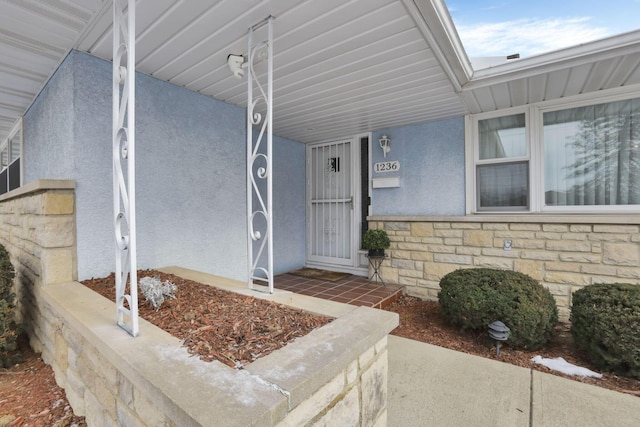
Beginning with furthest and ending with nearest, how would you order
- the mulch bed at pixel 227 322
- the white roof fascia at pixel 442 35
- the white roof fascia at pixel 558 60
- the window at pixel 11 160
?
the window at pixel 11 160 < the white roof fascia at pixel 558 60 < the white roof fascia at pixel 442 35 < the mulch bed at pixel 227 322

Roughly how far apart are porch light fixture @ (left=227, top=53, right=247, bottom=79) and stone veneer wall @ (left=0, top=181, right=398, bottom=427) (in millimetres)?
1549

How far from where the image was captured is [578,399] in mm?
1858

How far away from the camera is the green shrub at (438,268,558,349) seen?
2.55m

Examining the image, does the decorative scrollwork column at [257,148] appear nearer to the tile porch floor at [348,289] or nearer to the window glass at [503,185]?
the tile porch floor at [348,289]

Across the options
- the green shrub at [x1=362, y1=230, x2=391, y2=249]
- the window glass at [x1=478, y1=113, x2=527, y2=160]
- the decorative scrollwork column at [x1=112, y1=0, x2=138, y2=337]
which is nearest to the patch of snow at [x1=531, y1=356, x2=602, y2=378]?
the green shrub at [x1=362, y1=230, x2=391, y2=249]

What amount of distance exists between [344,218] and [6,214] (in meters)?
4.45

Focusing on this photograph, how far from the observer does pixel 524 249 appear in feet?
11.6

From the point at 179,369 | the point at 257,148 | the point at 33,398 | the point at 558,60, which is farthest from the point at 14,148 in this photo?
the point at 558,60

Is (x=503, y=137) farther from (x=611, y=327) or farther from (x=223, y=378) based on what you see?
(x=223, y=378)

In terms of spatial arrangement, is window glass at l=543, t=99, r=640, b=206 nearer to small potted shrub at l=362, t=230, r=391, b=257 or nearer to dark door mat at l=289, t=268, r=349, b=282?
small potted shrub at l=362, t=230, r=391, b=257

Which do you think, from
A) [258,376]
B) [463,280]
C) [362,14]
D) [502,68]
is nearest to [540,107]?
[502,68]

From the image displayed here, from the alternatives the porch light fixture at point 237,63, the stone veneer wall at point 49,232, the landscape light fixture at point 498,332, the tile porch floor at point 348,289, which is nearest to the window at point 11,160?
the stone veneer wall at point 49,232

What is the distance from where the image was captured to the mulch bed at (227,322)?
4.04ft

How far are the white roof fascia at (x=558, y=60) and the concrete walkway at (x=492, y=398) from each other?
253 centimetres
